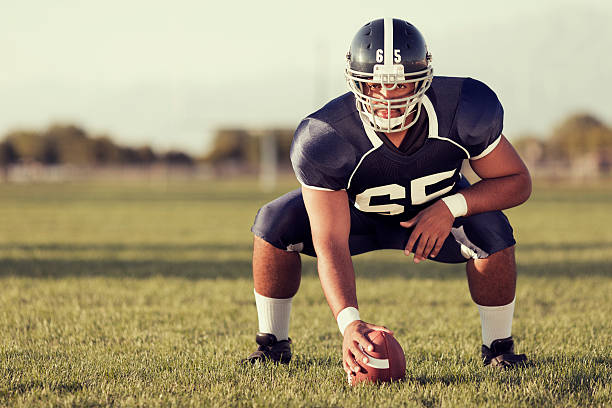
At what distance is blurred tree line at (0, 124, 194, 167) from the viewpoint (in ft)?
263

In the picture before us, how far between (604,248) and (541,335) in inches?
200

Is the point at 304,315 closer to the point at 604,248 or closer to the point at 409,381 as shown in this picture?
the point at 409,381

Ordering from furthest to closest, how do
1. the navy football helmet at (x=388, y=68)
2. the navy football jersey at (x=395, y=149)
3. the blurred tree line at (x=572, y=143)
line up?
the blurred tree line at (x=572, y=143), the navy football jersey at (x=395, y=149), the navy football helmet at (x=388, y=68)

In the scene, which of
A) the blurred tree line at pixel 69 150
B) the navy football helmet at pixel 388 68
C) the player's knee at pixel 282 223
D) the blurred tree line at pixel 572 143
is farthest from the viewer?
the blurred tree line at pixel 69 150

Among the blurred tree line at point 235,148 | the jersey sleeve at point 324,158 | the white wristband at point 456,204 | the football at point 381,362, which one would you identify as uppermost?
the jersey sleeve at point 324,158

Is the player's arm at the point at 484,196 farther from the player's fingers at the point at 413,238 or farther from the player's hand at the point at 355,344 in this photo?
the player's hand at the point at 355,344

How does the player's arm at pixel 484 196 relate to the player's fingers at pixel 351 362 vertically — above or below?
above

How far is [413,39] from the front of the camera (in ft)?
10.2

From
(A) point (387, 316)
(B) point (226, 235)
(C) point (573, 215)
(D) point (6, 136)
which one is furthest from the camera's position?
(D) point (6, 136)

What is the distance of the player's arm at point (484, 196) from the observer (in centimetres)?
317

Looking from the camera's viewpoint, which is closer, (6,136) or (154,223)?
(154,223)

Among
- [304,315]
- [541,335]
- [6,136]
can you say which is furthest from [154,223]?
[6,136]

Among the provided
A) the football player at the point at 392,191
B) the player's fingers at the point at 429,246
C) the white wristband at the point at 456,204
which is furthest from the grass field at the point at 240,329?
the white wristband at the point at 456,204

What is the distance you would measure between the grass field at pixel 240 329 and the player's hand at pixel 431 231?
1.83 ft
